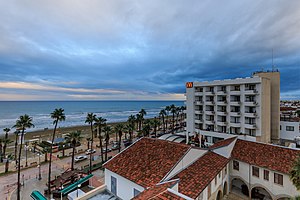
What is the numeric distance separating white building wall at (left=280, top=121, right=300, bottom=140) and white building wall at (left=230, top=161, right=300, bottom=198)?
2556 cm

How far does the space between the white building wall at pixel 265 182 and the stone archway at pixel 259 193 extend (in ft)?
5.54

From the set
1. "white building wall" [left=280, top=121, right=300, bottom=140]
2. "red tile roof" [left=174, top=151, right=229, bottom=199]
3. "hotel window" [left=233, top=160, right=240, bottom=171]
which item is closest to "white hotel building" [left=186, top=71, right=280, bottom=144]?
"white building wall" [left=280, top=121, right=300, bottom=140]

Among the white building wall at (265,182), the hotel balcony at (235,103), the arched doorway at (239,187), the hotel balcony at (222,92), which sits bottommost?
the arched doorway at (239,187)

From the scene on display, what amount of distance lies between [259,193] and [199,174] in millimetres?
12421

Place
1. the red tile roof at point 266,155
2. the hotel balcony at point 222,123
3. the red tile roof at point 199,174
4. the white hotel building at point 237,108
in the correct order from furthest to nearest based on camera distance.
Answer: the hotel balcony at point 222,123, the white hotel building at point 237,108, the red tile roof at point 266,155, the red tile roof at point 199,174

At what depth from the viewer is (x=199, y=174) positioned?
15703 mm

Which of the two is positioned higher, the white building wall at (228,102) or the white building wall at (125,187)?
the white building wall at (228,102)

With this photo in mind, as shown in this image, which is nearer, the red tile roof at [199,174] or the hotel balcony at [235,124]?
the red tile roof at [199,174]

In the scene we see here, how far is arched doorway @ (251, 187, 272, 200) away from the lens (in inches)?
829

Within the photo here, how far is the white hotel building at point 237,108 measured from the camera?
34.0 metres

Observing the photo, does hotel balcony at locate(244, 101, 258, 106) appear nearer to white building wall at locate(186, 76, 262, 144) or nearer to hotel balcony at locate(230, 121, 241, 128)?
white building wall at locate(186, 76, 262, 144)

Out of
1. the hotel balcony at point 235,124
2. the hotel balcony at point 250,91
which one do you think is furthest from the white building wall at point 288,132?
the hotel balcony at point 250,91

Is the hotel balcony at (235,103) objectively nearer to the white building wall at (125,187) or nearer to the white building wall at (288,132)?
the white building wall at (288,132)

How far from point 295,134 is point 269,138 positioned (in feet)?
Answer: 22.8
